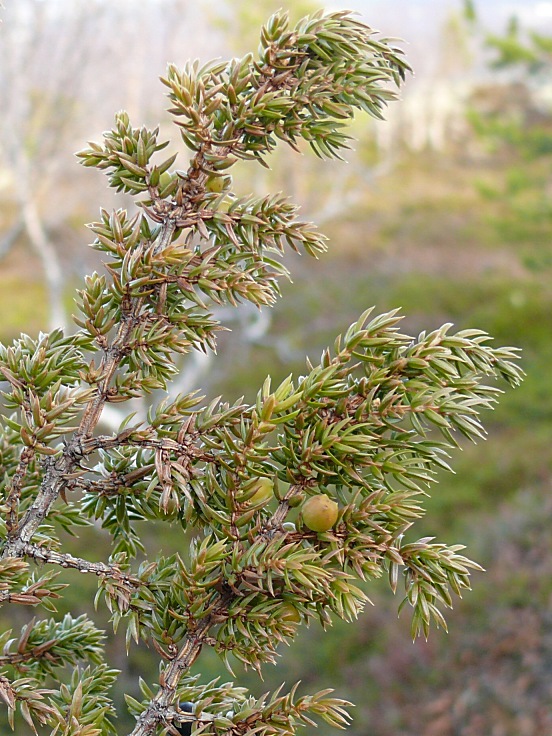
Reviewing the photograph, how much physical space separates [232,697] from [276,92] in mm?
836

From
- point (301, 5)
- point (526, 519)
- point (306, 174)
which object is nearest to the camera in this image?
point (526, 519)

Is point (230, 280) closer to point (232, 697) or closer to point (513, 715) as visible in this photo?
point (232, 697)

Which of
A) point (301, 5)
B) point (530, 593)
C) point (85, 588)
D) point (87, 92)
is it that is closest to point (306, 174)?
point (301, 5)

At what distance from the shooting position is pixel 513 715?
17.4 ft

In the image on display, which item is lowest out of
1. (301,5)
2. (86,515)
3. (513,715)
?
(513,715)

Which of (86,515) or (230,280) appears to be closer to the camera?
(230,280)

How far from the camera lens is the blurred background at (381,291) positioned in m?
6.13

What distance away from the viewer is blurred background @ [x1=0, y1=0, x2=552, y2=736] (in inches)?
241

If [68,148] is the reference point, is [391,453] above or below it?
below

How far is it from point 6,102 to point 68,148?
5.69 feet

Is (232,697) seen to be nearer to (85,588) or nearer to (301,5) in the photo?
(85,588)

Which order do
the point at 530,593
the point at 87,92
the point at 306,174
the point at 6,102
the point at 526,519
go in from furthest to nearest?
the point at 306,174, the point at 87,92, the point at 6,102, the point at 526,519, the point at 530,593

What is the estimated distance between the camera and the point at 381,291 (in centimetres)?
1933

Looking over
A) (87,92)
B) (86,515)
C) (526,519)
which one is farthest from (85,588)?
(86,515)
